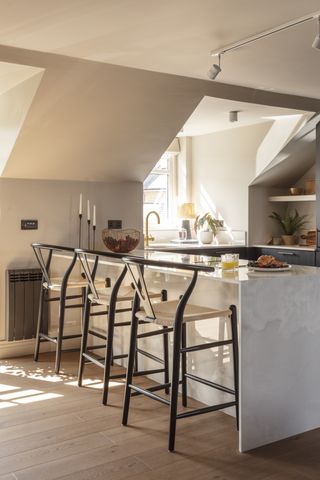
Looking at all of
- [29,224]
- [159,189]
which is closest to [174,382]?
[29,224]

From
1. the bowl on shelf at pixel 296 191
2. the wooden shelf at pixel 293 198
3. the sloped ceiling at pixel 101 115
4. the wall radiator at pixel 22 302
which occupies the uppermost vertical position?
the sloped ceiling at pixel 101 115

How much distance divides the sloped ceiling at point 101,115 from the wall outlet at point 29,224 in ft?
1.26

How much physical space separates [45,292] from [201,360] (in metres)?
1.75

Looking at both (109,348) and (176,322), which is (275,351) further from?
(109,348)

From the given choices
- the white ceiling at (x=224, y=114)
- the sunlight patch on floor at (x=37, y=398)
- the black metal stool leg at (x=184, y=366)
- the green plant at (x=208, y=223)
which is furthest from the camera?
the green plant at (x=208, y=223)

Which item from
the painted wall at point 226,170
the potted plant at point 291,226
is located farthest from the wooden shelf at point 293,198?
the painted wall at point 226,170

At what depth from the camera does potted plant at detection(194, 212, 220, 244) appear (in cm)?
641

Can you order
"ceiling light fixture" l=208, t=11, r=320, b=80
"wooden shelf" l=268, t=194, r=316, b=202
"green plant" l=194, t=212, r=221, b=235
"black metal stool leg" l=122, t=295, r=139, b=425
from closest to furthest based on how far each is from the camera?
"ceiling light fixture" l=208, t=11, r=320, b=80, "black metal stool leg" l=122, t=295, r=139, b=425, "wooden shelf" l=268, t=194, r=316, b=202, "green plant" l=194, t=212, r=221, b=235

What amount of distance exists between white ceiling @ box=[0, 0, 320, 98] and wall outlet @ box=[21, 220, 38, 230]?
161 centimetres

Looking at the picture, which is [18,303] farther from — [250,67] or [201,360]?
[250,67]

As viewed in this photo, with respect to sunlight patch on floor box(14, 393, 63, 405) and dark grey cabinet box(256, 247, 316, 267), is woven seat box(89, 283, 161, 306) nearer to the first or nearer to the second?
sunlight patch on floor box(14, 393, 63, 405)

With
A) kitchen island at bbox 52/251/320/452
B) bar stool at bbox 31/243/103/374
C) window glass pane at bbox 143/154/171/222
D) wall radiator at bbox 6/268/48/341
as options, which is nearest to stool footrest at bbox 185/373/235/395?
kitchen island at bbox 52/251/320/452

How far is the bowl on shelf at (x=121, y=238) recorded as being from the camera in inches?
178

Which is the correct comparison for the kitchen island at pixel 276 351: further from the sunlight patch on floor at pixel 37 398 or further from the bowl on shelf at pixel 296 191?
the bowl on shelf at pixel 296 191
